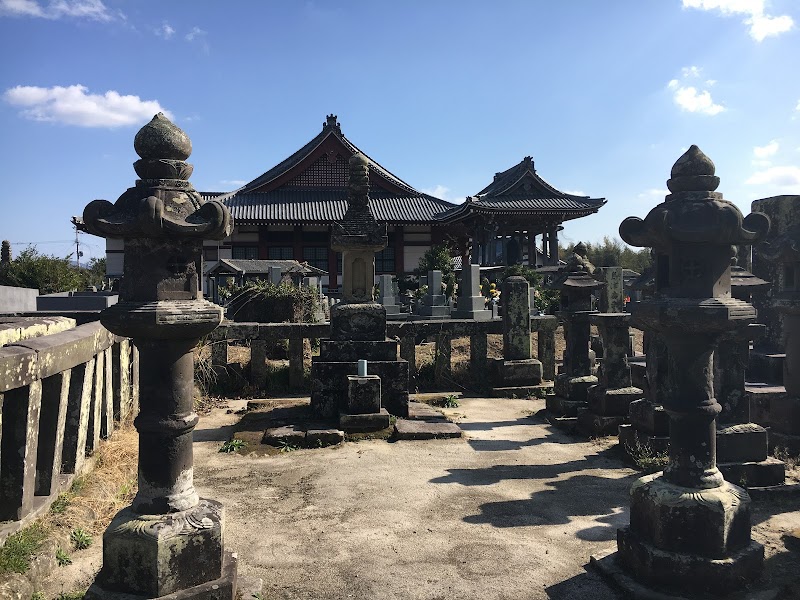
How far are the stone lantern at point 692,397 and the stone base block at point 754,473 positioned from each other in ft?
Result: 5.74

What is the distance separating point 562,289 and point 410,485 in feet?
13.7

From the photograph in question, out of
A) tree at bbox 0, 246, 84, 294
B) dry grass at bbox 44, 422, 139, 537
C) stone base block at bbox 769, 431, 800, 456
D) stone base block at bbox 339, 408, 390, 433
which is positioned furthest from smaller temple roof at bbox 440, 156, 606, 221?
dry grass at bbox 44, 422, 139, 537

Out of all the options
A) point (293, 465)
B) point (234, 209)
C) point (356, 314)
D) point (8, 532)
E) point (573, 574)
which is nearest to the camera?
point (8, 532)

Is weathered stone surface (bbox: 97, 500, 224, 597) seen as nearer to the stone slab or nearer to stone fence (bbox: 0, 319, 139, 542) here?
stone fence (bbox: 0, 319, 139, 542)

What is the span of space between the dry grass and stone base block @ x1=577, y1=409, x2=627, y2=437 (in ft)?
17.3

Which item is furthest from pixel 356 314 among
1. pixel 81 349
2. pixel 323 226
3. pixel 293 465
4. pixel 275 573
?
pixel 323 226

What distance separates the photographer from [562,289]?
27.7 ft

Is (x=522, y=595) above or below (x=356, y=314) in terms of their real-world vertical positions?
below

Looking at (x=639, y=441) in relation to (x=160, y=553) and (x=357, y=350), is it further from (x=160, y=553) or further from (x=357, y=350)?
(x=160, y=553)

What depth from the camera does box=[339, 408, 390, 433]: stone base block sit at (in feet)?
24.1

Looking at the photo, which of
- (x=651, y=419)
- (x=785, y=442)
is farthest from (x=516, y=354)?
(x=785, y=442)

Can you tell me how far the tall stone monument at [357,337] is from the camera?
798cm

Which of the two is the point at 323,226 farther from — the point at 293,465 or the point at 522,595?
the point at 522,595

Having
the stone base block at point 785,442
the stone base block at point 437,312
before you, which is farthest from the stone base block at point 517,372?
the stone base block at point 437,312
